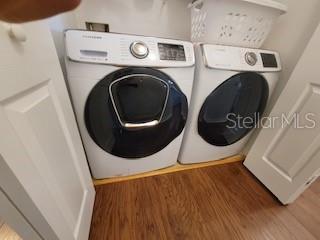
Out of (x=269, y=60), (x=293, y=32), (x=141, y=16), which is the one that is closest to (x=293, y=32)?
(x=293, y=32)

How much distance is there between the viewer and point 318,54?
75cm

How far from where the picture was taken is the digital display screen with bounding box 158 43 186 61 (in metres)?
0.75

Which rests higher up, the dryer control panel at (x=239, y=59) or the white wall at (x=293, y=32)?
the white wall at (x=293, y=32)

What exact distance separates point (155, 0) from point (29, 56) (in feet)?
3.02

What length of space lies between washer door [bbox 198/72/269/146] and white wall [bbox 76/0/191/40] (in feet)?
1.78

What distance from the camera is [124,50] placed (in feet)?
2.24

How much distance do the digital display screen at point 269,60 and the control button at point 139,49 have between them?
65cm

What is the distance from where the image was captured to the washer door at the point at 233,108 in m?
0.92

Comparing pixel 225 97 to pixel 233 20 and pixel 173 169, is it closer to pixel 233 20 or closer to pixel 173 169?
A: pixel 233 20

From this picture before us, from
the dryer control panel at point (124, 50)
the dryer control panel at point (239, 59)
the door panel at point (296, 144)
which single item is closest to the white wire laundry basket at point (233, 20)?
the dryer control panel at point (239, 59)

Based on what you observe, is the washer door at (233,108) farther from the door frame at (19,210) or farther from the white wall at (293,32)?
the door frame at (19,210)

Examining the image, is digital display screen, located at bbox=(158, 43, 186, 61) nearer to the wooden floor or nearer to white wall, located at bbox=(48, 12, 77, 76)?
white wall, located at bbox=(48, 12, 77, 76)

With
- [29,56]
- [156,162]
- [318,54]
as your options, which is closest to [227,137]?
[156,162]

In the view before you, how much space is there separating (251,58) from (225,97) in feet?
0.76
